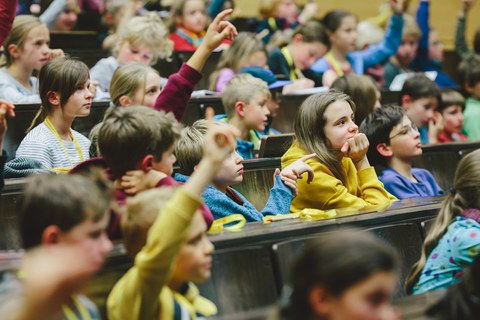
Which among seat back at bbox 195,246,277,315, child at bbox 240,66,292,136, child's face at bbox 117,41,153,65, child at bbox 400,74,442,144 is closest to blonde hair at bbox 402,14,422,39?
child at bbox 400,74,442,144

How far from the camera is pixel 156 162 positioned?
2.03m

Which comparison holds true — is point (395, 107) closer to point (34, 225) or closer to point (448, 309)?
point (448, 309)

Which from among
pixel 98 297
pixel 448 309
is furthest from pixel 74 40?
pixel 448 309

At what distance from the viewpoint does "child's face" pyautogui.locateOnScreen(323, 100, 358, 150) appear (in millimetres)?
2666

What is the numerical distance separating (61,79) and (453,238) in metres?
1.45

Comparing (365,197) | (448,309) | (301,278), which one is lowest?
(365,197)

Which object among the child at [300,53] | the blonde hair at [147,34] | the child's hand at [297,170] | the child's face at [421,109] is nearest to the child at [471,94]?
the child's face at [421,109]

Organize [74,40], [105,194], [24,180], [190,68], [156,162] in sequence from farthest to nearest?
1. [74,40]
2. [190,68]
3. [24,180]
4. [156,162]
5. [105,194]

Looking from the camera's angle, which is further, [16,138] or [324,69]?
[324,69]

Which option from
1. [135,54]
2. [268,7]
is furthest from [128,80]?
[268,7]

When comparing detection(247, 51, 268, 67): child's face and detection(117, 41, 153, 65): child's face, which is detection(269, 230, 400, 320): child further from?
detection(247, 51, 268, 67): child's face

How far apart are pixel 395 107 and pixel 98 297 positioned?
5.50 feet

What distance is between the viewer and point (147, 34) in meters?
3.85

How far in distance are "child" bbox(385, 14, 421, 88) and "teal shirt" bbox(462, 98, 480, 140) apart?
0.80 meters
